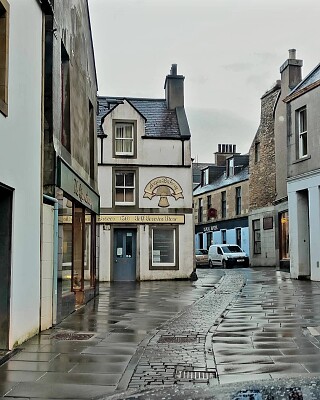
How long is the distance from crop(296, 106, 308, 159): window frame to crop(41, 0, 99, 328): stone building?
10.2 meters

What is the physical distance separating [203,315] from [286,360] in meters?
5.29

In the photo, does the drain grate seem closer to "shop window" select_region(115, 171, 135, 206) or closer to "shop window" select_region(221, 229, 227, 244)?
"shop window" select_region(115, 171, 135, 206)

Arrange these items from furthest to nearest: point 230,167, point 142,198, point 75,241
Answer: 1. point 230,167
2. point 142,198
3. point 75,241

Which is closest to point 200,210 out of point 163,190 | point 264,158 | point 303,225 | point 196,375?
point 264,158

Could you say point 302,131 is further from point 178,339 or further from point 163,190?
point 178,339

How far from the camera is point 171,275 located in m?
27.0

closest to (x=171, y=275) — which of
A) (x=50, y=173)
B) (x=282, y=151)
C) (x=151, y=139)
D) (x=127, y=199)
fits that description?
(x=127, y=199)

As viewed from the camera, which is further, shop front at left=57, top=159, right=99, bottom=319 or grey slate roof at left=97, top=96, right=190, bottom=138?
grey slate roof at left=97, top=96, right=190, bottom=138

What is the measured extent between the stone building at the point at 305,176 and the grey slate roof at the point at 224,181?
2060 centimetres

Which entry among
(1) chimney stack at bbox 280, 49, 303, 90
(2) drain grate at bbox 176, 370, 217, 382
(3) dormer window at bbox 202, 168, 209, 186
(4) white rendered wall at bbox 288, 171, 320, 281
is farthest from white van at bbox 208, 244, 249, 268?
(2) drain grate at bbox 176, 370, 217, 382

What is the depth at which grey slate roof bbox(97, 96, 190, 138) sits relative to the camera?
2792cm

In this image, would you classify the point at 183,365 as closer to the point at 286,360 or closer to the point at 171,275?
the point at 286,360

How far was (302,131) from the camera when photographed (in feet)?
81.3

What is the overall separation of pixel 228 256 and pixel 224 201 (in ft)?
32.1
